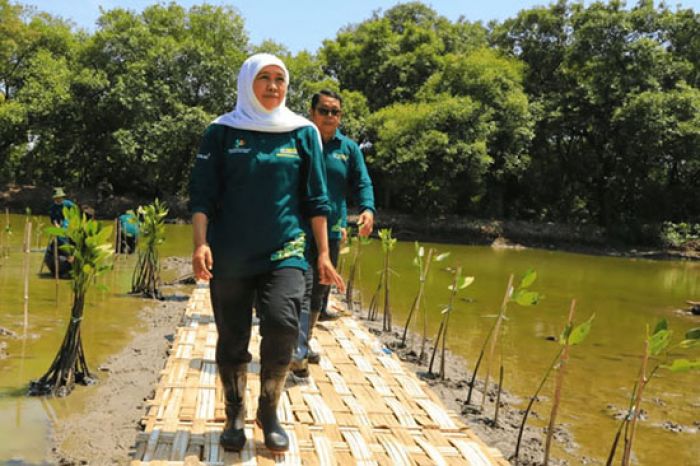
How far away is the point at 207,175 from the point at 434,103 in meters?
25.8

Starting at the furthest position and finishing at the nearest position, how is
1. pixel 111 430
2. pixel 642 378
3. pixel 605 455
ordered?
pixel 605 455, pixel 111 430, pixel 642 378

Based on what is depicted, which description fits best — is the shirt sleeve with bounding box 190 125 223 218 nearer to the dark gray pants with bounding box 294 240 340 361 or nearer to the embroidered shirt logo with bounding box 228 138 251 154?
the embroidered shirt logo with bounding box 228 138 251 154

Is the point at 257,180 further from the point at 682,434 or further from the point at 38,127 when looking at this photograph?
the point at 38,127

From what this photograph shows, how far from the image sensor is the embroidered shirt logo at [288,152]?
3.16 m

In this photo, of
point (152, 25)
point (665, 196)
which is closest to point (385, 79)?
point (152, 25)

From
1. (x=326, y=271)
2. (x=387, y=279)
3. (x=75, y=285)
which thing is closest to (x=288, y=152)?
(x=326, y=271)

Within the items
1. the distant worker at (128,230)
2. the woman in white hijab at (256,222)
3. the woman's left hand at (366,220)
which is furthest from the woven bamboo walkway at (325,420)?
the distant worker at (128,230)

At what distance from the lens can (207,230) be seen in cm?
320

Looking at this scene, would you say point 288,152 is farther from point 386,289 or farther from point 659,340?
point 386,289

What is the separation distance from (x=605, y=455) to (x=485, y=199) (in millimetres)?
28008

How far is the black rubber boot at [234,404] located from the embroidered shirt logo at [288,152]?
1.06 metres

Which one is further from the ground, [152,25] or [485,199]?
[152,25]

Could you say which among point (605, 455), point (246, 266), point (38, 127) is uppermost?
point (38, 127)

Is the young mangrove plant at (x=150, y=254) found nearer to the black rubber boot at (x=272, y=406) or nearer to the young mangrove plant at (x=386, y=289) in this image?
the young mangrove plant at (x=386, y=289)
